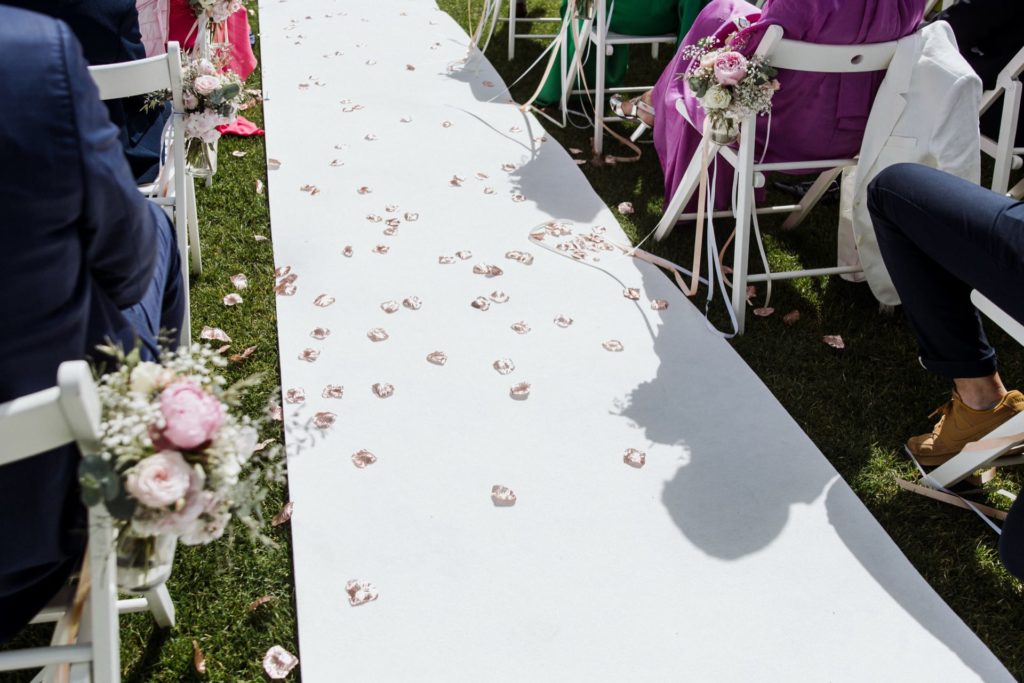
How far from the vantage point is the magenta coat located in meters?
2.73

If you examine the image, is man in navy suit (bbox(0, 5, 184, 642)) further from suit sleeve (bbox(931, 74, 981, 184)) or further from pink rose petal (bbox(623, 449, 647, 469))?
suit sleeve (bbox(931, 74, 981, 184))

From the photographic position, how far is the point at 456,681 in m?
1.95


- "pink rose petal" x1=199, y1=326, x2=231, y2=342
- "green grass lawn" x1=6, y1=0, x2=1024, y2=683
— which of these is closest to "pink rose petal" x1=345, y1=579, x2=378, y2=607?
"green grass lawn" x1=6, y1=0, x2=1024, y2=683

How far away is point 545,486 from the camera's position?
2.46 meters

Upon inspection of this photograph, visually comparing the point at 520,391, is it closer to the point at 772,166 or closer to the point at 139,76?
the point at 772,166

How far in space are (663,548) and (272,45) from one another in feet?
14.5

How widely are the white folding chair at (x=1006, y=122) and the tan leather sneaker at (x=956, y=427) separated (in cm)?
115

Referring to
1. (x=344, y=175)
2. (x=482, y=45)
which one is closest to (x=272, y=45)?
(x=482, y=45)

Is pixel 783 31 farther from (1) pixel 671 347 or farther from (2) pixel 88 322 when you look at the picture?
(2) pixel 88 322

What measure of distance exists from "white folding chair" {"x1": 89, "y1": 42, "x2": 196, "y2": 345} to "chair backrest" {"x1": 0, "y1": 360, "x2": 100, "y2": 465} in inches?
38.5

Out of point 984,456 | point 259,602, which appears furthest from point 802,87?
point 259,602

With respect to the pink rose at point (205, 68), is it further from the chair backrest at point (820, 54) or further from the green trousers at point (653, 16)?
the green trousers at point (653, 16)

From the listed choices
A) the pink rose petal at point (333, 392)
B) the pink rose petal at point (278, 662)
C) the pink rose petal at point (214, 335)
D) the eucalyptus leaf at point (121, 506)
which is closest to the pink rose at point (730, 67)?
the pink rose petal at point (333, 392)

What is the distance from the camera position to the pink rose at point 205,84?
254 centimetres
